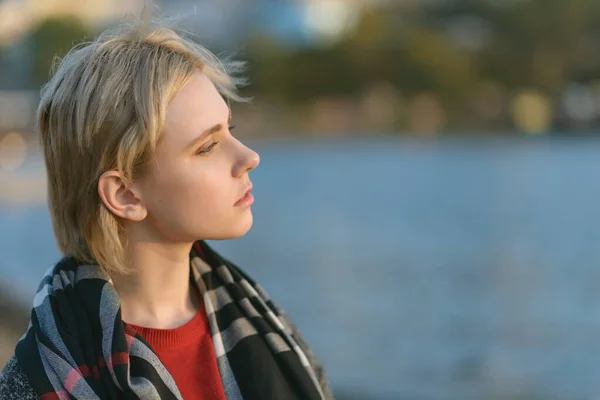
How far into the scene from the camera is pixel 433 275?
13.8 m

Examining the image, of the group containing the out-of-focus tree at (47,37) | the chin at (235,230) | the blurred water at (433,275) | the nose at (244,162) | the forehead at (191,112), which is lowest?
the chin at (235,230)

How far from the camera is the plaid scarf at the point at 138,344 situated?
1812mm

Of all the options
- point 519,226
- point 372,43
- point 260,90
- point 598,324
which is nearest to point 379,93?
point 372,43

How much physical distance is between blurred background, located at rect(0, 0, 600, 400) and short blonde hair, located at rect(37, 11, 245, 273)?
0.27 m

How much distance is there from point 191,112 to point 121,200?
26 centimetres

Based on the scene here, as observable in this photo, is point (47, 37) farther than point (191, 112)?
Yes

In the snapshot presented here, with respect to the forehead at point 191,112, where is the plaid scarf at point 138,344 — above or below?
below

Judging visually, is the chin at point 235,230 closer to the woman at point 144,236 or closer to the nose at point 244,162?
the woman at point 144,236

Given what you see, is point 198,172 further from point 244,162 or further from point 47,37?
point 47,37

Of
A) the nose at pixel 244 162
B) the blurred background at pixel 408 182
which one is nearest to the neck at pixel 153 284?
the nose at pixel 244 162

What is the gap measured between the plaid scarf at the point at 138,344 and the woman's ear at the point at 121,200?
137mm

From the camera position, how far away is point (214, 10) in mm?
73562

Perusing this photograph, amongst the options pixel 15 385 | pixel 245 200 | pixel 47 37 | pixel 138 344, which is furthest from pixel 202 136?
pixel 47 37

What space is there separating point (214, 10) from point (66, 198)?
73.5 metres
